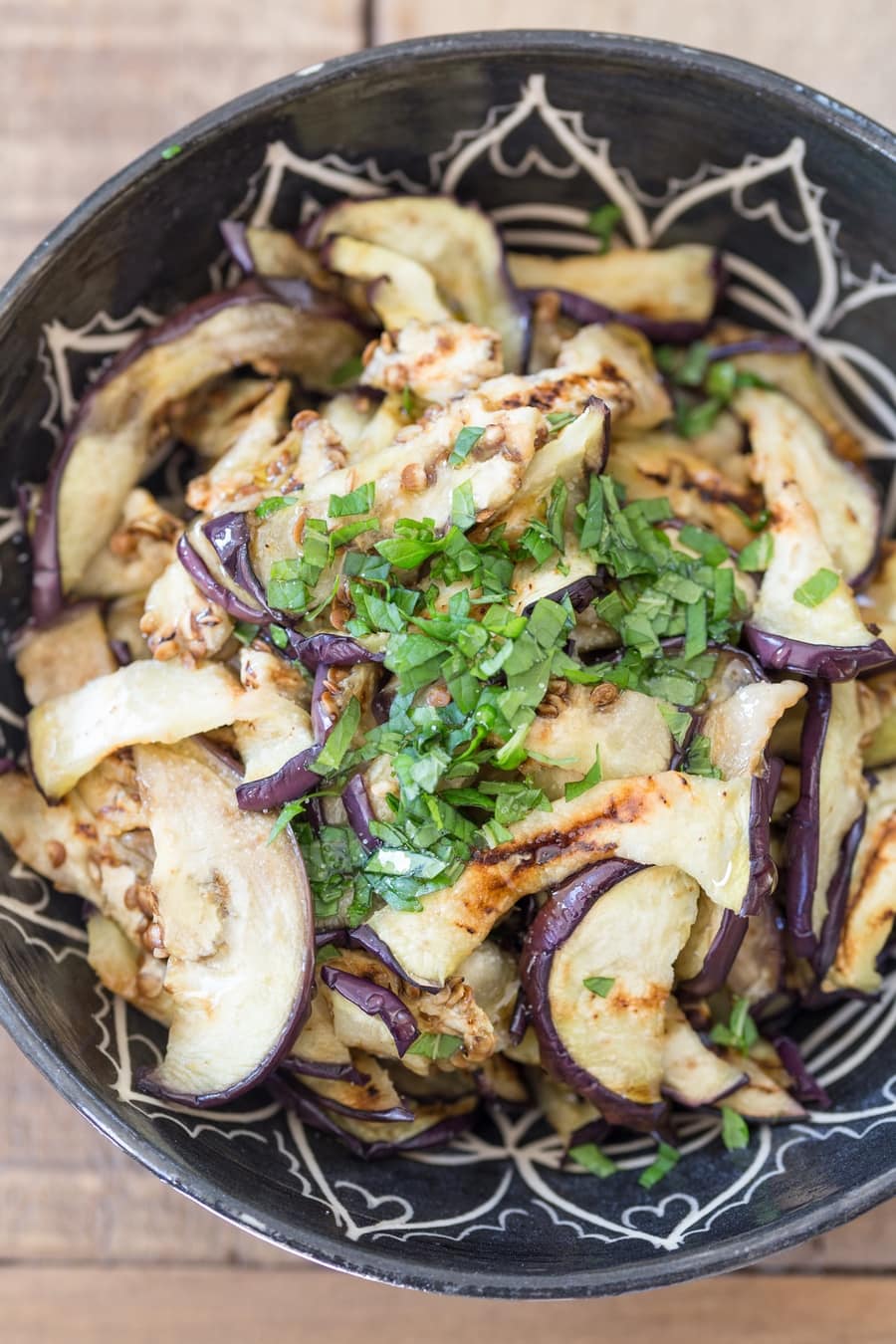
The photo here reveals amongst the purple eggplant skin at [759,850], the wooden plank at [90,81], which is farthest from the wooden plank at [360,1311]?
the wooden plank at [90,81]

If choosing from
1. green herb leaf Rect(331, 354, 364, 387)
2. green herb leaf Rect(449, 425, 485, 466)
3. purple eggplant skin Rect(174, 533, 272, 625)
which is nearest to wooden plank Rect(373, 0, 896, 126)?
green herb leaf Rect(331, 354, 364, 387)

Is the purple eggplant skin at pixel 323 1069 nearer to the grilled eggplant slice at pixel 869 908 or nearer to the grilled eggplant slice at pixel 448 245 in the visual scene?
the grilled eggplant slice at pixel 869 908

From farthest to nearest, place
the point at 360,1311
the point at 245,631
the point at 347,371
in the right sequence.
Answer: the point at 360,1311
the point at 347,371
the point at 245,631

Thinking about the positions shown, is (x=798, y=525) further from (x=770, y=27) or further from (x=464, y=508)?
(x=770, y=27)

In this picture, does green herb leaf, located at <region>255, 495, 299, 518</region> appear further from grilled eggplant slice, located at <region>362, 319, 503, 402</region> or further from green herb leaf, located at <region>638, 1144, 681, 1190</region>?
green herb leaf, located at <region>638, 1144, 681, 1190</region>

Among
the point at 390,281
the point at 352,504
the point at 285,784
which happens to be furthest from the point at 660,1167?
the point at 390,281

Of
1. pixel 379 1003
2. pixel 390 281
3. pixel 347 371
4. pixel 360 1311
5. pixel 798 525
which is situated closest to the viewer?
pixel 379 1003

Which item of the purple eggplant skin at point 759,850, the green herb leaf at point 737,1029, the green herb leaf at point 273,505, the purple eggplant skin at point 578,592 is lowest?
the green herb leaf at point 737,1029
